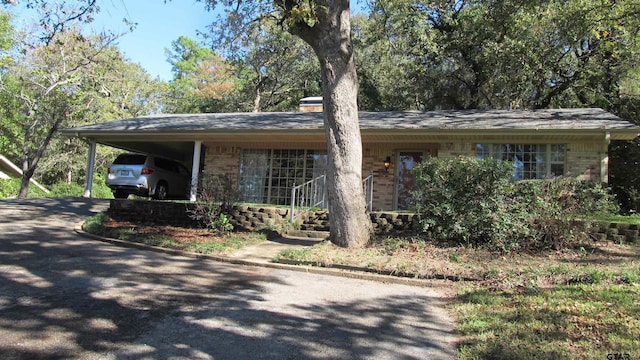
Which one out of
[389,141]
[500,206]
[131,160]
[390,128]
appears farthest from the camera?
[131,160]

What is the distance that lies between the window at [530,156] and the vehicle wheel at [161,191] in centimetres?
1044

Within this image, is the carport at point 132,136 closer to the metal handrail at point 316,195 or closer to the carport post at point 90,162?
the carport post at point 90,162

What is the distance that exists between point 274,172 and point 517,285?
10.6 metres

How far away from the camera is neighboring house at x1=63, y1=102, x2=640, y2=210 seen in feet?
38.2

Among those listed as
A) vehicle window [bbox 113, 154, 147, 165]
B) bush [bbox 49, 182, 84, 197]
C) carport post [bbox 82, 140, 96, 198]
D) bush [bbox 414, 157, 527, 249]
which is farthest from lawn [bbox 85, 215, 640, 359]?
bush [bbox 49, 182, 84, 197]

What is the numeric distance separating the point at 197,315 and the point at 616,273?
538 cm

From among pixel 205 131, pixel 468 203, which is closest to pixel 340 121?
pixel 468 203

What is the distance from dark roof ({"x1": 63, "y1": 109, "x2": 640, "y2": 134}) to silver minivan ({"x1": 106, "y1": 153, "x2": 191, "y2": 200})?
1.07 meters

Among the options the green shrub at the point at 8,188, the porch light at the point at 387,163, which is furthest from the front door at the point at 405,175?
the green shrub at the point at 8,188

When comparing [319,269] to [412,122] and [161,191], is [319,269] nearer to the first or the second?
[412,122]

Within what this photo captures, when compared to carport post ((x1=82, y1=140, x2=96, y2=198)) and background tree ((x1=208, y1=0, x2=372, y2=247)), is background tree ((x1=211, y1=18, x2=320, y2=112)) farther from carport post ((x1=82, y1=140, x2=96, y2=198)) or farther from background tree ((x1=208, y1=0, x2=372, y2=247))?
background tree ((x1=208, y1=0, x2=372, y2=247))

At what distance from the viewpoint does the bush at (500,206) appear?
24.2 feet

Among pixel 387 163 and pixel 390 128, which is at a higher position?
pixel 390 128

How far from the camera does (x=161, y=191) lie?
15.2 m
